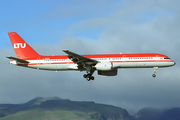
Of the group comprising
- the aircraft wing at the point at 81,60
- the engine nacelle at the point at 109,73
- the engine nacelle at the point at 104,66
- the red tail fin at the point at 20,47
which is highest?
the red tail fin at the point at 20,47

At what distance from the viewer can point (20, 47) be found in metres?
80.1

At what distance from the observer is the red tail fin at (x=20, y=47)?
258 ft

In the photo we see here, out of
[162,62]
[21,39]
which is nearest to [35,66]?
[21,39]

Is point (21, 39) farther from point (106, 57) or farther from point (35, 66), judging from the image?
point (106, 57)

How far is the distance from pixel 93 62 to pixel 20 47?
2064 centimetres

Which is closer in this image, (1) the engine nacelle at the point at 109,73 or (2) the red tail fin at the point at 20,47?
(1) the engine nacelle at the point at 109,73

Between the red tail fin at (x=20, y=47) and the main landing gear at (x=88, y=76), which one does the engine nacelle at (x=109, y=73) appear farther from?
the red tail fin at (x=20, y=47)

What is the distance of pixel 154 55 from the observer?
234 feet

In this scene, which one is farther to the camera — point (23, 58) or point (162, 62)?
point (23, 58)

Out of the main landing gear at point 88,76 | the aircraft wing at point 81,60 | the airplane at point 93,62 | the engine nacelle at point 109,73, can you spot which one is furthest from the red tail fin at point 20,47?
the engine nacelle at point 109,73

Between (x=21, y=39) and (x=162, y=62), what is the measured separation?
1405 inches

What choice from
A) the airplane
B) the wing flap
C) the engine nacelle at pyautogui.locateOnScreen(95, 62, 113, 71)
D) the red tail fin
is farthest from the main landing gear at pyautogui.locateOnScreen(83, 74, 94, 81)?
the red tail fin

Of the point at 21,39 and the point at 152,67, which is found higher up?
the point at 21,39

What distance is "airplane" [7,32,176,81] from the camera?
231 feet
